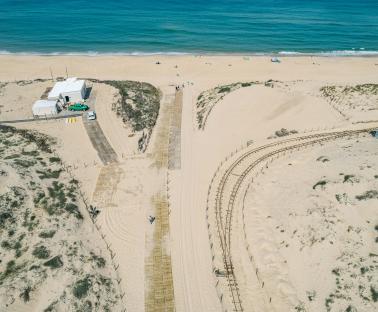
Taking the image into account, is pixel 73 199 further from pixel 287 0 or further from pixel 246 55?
pixel 287 0

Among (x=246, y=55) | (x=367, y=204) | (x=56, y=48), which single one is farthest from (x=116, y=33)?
(x=367, y=204)

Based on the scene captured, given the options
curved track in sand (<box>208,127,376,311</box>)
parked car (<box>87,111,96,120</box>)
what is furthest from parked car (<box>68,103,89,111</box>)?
curved track in sand (<box>208,127,376,311</box>)

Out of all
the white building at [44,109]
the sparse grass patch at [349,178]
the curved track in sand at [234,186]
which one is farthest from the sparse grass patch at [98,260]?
the white building at [44,109]

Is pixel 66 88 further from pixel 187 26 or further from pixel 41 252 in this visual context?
pixel 187 26

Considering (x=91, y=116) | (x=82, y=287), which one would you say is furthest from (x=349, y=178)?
(x=91, y=116)

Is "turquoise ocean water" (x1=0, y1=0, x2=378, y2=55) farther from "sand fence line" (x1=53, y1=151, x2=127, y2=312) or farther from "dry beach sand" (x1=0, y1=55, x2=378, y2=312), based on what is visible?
"sand fence line" (x1=53, y1=151, x2=127, y2=312)

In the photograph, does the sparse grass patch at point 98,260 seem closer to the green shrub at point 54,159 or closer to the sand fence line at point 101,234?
the sand fence line at point 101,234

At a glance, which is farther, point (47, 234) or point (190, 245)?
point (190, 245)
